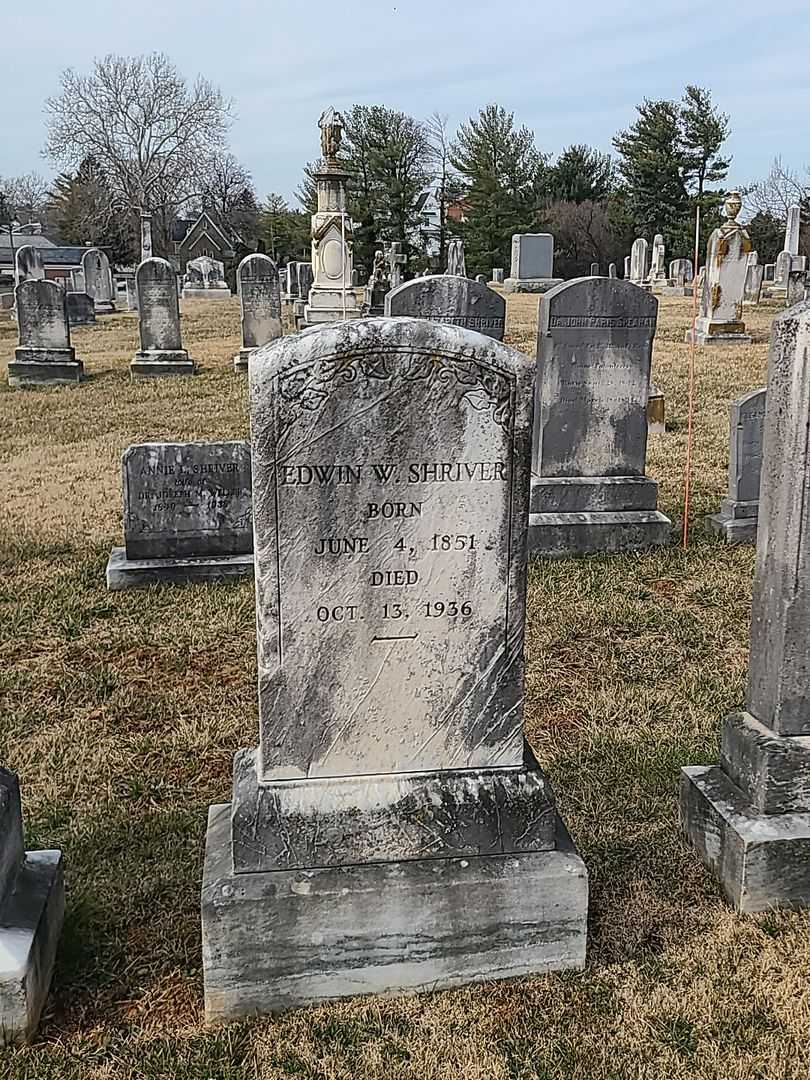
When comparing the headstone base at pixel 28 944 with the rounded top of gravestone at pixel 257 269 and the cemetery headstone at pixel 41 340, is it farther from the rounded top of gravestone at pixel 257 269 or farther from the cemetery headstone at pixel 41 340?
the rounded top of gravestone at pixel 257 269

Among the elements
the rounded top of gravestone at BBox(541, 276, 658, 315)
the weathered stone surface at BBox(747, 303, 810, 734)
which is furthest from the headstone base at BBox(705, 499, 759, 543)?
the weathered stone surface at BBox(747, 303, 810, 734)

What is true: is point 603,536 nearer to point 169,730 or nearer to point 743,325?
point 169,730

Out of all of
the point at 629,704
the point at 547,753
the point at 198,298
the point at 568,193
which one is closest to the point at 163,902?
the point at 547,753

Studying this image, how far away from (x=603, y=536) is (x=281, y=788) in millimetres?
4816

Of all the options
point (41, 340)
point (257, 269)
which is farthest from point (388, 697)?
point (41, 340)

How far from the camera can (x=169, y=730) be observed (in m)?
4.51

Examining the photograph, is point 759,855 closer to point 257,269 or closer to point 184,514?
point 184,514

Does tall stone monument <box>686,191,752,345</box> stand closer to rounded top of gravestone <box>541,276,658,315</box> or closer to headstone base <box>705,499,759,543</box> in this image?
headstone base <box>705,499,759,543</box>

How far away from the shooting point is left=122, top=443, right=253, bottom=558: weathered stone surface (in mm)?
6340

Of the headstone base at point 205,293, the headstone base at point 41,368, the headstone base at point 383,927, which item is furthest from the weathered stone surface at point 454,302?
the headstone base at point 205,293

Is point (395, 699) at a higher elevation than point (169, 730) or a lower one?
higher

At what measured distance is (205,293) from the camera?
39.5 m

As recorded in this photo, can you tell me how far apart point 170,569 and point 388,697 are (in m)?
3.87

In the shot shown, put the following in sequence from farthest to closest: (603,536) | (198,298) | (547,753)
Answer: (198,298)
(603,536)
(547,753)
